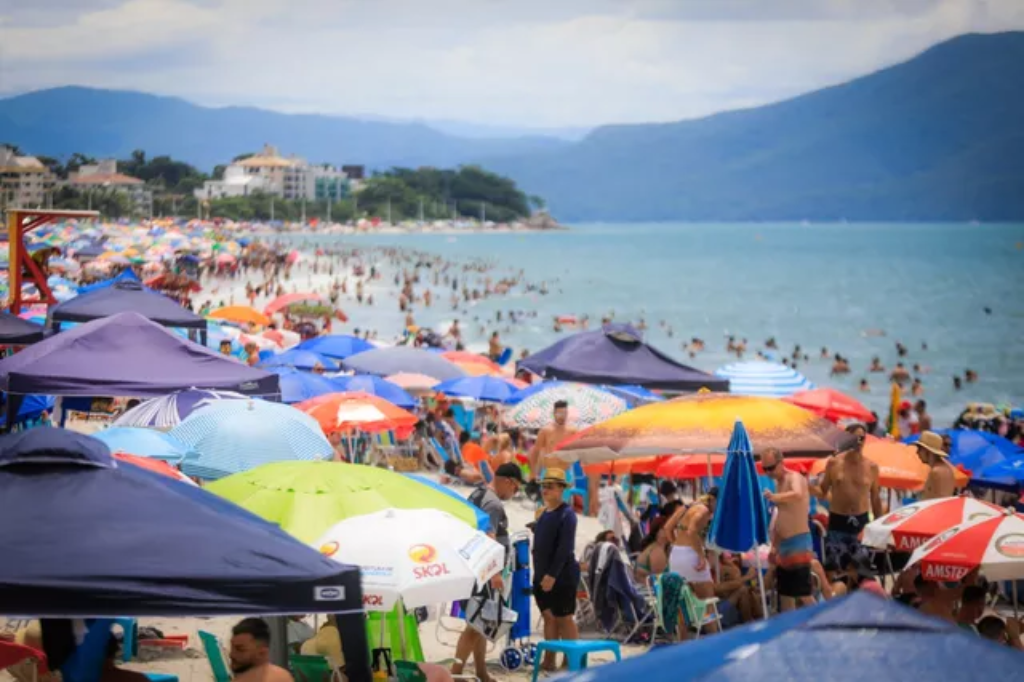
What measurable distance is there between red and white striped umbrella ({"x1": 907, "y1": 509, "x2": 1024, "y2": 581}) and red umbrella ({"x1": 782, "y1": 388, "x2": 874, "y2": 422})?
26.0ft

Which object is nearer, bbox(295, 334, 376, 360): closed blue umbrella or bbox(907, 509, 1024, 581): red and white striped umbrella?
bbox(907, 509, 1024, 581): red and white striped umbrella

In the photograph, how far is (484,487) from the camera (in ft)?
24.6

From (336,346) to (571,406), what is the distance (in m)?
7.05

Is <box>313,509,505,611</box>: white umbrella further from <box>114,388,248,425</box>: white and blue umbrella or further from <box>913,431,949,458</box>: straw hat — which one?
<box>913,431,949,458</box>: straw hat

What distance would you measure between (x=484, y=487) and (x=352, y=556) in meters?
2.02

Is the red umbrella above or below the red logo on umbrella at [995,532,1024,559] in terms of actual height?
below

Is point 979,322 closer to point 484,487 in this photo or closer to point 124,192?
point 124,192

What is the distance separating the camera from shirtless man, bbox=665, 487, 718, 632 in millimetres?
7711

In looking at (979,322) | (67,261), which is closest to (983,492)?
(67,261)

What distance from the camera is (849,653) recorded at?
2863 mm

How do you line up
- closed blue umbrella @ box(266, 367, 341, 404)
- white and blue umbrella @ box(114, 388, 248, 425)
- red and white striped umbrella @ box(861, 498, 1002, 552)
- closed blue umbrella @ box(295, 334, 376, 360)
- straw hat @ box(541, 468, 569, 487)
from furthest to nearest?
1. closed blue umbrella @ box(295, 334, 376, 360)
2. closed blue umbrella @ box(266, 367, 341, 404)
3. white and blue umbrella @ box(114, 388, 248, 425)
4. red and white striped umbrella @ box(861, 498, 1002, 552)
5. straw hat @ box(541, 468, 569, 487)

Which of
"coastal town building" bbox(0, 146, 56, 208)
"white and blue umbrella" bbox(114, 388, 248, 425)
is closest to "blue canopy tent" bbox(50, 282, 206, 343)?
"white and blue umbrella" bbox(114, 388, 248, 425)

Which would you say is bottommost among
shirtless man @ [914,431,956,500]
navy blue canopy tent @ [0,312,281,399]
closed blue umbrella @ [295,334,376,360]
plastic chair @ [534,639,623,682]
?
closed blue umbrella @ [295,334,376,360]

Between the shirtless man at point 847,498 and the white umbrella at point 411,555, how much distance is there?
3699 millimetres
